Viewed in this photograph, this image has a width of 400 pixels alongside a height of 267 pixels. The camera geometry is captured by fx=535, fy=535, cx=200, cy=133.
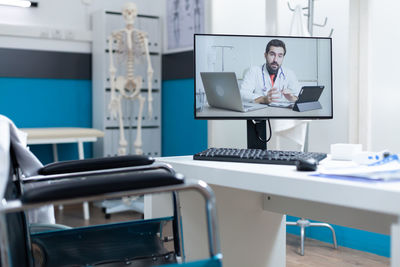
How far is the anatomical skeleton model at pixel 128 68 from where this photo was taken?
13.6 ft

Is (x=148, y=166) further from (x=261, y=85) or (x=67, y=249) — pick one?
(x=261, y=85)

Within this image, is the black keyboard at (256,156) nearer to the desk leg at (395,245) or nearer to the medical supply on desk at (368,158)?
the medical supply on desk at (368,158)

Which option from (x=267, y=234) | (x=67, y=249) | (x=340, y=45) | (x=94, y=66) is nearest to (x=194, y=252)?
(x=267, y=234)

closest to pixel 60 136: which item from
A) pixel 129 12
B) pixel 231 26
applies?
pixel 129 12

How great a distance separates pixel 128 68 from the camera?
4.22 metres

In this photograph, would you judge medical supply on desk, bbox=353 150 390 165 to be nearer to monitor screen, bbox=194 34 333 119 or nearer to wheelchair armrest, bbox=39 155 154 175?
monitor screen, bbox=194 34 333 119

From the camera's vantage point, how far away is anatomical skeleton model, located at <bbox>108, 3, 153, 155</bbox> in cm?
414

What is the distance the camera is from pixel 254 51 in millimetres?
1945

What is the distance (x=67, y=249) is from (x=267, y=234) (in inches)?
39.3

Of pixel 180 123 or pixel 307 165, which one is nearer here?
pixel 307 165

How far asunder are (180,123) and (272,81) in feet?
8.88

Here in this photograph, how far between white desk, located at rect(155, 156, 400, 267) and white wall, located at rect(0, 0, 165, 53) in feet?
9.40

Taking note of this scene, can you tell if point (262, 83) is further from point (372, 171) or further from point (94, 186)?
point (94, 186)

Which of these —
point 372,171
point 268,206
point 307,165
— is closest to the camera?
point 372,171
